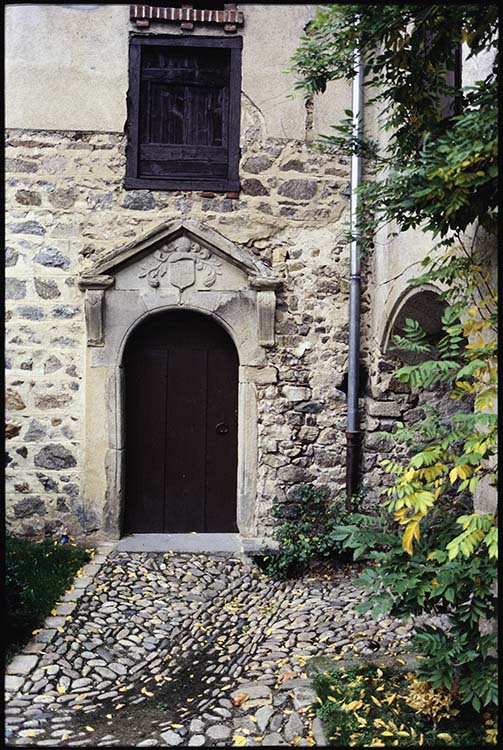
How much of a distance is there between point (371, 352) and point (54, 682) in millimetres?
3738

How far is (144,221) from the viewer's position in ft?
19.2

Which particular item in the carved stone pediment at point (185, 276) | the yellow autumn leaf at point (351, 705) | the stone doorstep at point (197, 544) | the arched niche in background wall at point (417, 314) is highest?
the carved stone pediment at point (185, 276)

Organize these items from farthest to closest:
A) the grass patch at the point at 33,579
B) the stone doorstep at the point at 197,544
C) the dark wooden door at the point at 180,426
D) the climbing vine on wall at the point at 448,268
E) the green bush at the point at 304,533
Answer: the dark wooden door at the point at 180,426 < the stone doorstep at the point at 197,544 < the green bush at the point at 304,533 < the grass patch at the point at 33,579 < the climbing vine on wall at the point at 448,268

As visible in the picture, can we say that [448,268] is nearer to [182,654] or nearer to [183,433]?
[182,654]

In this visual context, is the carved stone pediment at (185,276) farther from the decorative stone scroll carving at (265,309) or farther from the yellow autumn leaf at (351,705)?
the yellow autumn leaf at (351,705)

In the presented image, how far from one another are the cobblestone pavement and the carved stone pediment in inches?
→ 82.4

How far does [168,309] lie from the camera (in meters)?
5.84

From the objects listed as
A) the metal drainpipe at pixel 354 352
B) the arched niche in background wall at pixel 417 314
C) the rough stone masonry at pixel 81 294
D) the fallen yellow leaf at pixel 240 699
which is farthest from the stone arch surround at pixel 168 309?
the fallen yellow leaf at pixel 240 699

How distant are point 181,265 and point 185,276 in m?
0.10

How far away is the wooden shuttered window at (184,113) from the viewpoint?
231 inches

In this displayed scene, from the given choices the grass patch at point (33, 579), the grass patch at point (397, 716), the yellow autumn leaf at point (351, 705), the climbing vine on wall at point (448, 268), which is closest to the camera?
the climbing vine on wall at point (448, 268)

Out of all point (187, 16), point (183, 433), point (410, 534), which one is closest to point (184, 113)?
point (187, 16)

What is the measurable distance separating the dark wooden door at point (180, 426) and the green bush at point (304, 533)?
2.01ft

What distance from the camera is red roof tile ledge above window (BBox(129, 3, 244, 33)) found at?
576 cm
